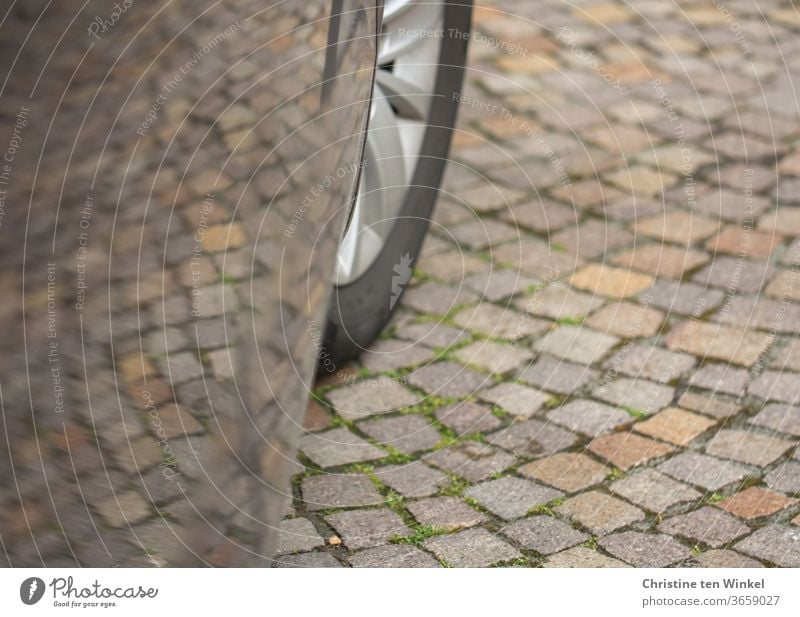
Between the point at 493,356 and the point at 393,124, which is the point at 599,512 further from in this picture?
the point at 393,124

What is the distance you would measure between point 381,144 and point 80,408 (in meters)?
1.41

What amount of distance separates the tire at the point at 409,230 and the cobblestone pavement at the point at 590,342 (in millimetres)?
79

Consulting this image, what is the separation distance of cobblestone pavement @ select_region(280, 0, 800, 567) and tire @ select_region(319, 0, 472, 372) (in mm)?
79

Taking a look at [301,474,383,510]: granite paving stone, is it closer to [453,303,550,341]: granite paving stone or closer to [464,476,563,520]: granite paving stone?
[464,476,563,520]: granite paving stone

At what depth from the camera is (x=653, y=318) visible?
10.3 ft

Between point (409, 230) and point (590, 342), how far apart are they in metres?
0.56

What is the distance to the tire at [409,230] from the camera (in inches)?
116

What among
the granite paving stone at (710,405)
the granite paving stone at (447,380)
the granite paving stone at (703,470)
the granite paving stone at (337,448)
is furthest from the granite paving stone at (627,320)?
the granite paving stone at (337,448)

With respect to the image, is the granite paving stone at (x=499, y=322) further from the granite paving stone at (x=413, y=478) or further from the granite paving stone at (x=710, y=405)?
the granite paving stone at (x=413, y=478)

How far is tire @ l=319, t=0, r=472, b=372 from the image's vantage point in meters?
2.95

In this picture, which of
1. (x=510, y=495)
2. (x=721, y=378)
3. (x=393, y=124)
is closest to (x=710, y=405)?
(x=721, y=378)

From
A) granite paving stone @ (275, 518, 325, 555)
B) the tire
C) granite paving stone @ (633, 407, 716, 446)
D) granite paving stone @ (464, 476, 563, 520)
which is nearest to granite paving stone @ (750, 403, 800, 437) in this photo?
granite paving stone @ (633, 407, 716, 446)
